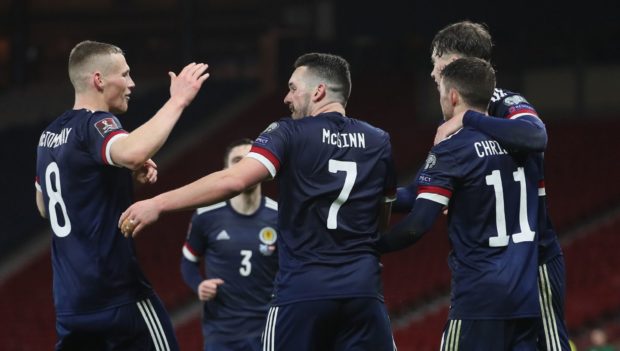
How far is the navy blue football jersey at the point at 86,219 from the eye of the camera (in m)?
4.71

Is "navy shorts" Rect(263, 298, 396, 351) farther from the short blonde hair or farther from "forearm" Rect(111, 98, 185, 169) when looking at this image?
the short blonde hair

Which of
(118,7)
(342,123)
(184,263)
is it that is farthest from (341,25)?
(342,123)

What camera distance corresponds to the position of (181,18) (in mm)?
22984

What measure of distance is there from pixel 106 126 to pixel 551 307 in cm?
234

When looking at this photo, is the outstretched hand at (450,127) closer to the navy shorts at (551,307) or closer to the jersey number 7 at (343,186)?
the jersey number 7 at (343,186)

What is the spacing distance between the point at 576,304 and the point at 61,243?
10060 mm

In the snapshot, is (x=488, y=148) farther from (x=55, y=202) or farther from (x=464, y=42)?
(x=55, y=202)

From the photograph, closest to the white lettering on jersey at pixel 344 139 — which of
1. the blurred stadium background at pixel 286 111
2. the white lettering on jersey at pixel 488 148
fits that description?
the white lettering on jersey at pixel 488 148

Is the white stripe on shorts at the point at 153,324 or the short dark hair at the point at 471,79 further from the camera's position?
the white stripe on shorts at the point at 153,324

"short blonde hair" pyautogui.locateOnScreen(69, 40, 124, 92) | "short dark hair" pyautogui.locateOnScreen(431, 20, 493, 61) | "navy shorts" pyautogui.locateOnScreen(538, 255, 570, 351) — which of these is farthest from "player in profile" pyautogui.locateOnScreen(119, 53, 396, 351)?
"short blonde hair" pyautogui.locateOnScreen(69, 40, 124, 92)

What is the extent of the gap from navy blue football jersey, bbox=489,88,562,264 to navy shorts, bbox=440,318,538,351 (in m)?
0.43

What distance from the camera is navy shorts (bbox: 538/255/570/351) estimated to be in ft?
16.1

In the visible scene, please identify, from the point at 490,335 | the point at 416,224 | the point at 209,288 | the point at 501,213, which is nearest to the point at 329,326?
the point at 416,224

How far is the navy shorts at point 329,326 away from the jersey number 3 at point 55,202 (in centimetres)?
108
